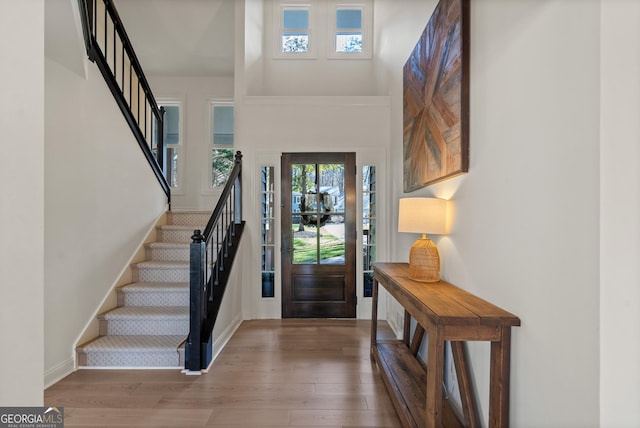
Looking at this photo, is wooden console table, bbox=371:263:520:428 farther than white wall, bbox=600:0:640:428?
Yes

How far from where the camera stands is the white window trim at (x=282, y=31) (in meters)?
4.37

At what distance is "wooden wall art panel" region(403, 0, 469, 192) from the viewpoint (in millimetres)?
1645

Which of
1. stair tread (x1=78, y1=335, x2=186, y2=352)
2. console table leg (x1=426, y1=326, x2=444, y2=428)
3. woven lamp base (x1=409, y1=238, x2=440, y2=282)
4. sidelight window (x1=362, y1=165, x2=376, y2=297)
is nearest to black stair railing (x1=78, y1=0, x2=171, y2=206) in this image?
stair tread (x1=78, y1=335, x2=186, y2=352)

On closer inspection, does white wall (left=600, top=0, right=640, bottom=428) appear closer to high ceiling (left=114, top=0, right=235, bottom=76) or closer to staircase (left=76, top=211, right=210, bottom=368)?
staircase (left=76, top=211, right=210, bottom=368)

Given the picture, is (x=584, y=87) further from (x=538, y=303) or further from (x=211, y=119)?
(x=211, y=119)

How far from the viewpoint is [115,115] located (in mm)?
2896

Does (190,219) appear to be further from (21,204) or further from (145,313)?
(21,204)

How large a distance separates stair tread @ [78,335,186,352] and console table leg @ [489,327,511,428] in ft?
7.56

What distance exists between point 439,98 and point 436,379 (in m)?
1.64

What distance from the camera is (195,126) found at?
509cm

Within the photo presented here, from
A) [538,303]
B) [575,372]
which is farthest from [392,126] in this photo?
[575,372]

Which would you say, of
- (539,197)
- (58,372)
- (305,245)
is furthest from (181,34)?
(539,197)

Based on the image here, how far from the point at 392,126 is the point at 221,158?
3.09 metres

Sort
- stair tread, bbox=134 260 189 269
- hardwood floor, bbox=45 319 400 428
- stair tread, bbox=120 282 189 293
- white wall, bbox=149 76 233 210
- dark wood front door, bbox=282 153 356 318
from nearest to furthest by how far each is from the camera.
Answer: hardwood floor, bbox=45 319 400 428, stair tread, bbox=120 282 189 293, stair tread, bbox=134 260 189 269, dark wood front door, bbox=282 153 356 318, white wall, bbox=149 76 233 210
